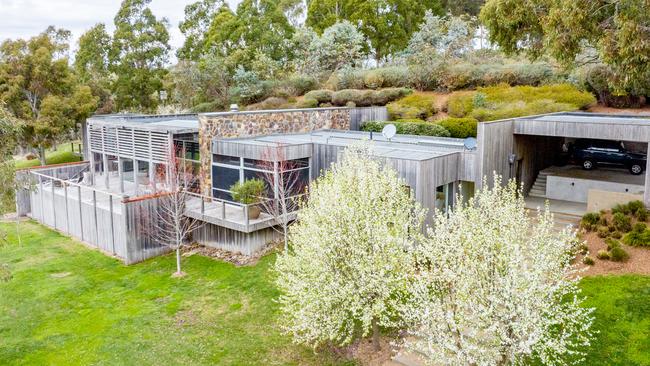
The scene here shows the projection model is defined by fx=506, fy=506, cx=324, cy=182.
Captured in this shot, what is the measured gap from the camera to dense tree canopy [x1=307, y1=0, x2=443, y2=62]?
4241cm

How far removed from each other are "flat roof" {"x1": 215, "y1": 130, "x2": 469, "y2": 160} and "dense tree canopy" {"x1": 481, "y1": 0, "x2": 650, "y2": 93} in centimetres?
412

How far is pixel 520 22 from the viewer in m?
14.8

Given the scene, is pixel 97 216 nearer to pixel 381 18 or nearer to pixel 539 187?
pixel 539 187

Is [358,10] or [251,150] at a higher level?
[358,10]

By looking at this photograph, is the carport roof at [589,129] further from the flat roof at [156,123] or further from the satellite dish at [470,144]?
the flat roof at [156,123]

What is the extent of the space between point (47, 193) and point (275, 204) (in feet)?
39.1

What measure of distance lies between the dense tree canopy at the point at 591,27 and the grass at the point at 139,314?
9.61 meters

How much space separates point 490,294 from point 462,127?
16.7m

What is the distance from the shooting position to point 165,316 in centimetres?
1305

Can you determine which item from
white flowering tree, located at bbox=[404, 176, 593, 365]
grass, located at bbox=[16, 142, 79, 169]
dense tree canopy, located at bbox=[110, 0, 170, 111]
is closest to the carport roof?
white flowering tree, located at bbox=[404, 176, 593, 365]

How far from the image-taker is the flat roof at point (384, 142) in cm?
1586

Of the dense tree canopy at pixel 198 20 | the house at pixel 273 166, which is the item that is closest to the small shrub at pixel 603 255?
the house at pixel 273 166

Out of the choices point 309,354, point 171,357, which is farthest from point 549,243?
point 171,357

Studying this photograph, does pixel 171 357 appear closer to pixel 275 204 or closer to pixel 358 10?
pixel 275 204
